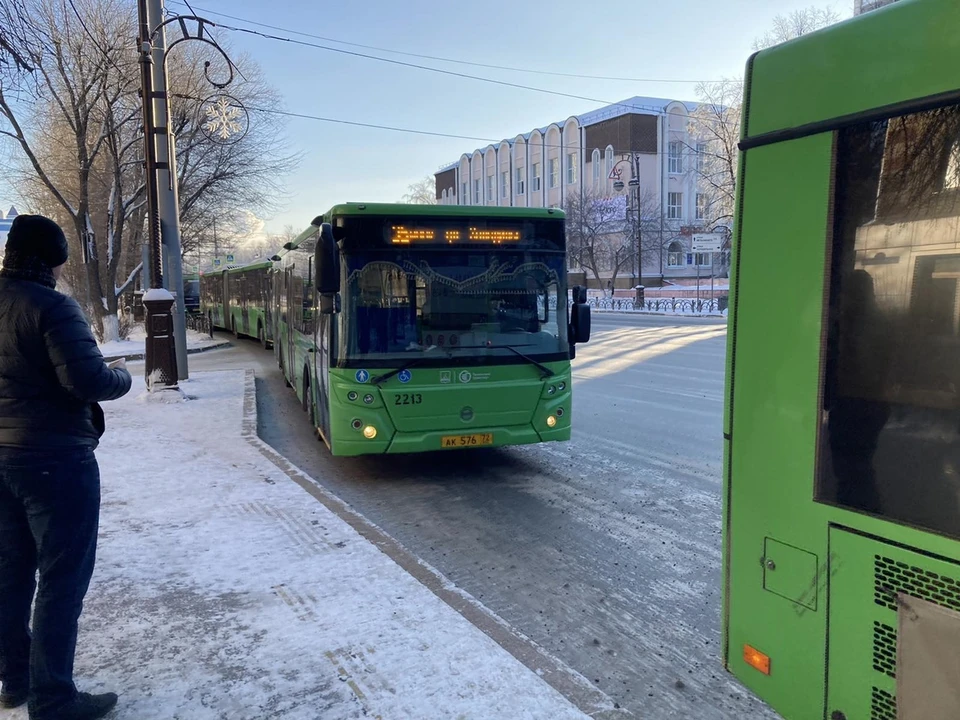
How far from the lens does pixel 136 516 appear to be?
19.9 ft

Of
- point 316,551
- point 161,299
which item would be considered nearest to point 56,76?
point 161,299

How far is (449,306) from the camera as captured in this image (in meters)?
7.48

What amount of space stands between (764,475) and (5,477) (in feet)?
9.98

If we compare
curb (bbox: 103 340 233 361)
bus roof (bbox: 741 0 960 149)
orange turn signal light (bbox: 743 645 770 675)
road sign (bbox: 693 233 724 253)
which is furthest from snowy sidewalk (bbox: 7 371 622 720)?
road sign (bbox: 693 233 724 253)

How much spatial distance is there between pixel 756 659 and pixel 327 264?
522 centimetres

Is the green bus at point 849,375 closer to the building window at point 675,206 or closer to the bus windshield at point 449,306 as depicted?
the bus windshield at point 449,306

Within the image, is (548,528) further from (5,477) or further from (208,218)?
(208,218)

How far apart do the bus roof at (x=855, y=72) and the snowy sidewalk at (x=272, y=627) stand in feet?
8.66

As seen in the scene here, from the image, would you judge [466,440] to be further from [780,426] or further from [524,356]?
[780,426]

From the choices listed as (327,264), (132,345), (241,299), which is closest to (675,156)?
(241,299)

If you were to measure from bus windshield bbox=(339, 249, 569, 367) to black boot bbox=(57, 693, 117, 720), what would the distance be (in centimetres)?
426

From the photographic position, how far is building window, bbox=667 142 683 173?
6862cm

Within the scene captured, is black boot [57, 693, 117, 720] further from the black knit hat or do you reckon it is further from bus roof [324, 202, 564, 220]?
bus roof [324, 202, 564, 220]

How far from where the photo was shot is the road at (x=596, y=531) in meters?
4.05
